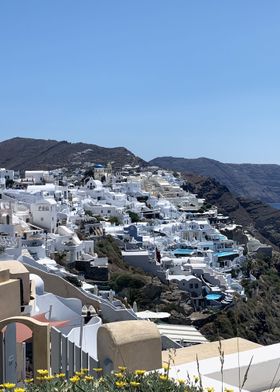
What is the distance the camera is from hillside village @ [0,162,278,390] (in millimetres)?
10581

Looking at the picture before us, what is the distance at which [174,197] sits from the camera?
55.4 metres

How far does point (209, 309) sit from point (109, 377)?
74.9ft

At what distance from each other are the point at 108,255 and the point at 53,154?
7133 cm

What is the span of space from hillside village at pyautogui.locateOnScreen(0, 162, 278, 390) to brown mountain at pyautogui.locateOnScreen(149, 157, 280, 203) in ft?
361

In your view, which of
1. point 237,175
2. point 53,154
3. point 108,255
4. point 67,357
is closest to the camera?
point 67,357

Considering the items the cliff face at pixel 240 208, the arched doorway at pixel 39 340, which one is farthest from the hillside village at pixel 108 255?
the cliff face at pixel 240 208

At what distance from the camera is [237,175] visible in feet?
570

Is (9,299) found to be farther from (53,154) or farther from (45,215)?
(53,154)

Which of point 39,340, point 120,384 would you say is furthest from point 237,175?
point 120,384

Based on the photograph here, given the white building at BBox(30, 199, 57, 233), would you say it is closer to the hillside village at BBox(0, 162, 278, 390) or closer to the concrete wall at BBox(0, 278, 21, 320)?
the hillside village at BBox(0, 162, 278, 390)

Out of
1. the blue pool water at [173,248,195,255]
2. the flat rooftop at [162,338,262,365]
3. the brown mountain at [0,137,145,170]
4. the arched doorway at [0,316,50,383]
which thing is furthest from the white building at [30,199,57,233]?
the brown mountain at [0,137,145,170]

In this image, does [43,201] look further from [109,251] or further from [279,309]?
[279,309]

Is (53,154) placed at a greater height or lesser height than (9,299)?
greater

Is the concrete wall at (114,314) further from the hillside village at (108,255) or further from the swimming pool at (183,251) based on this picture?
the swimming pool at (183,251)
